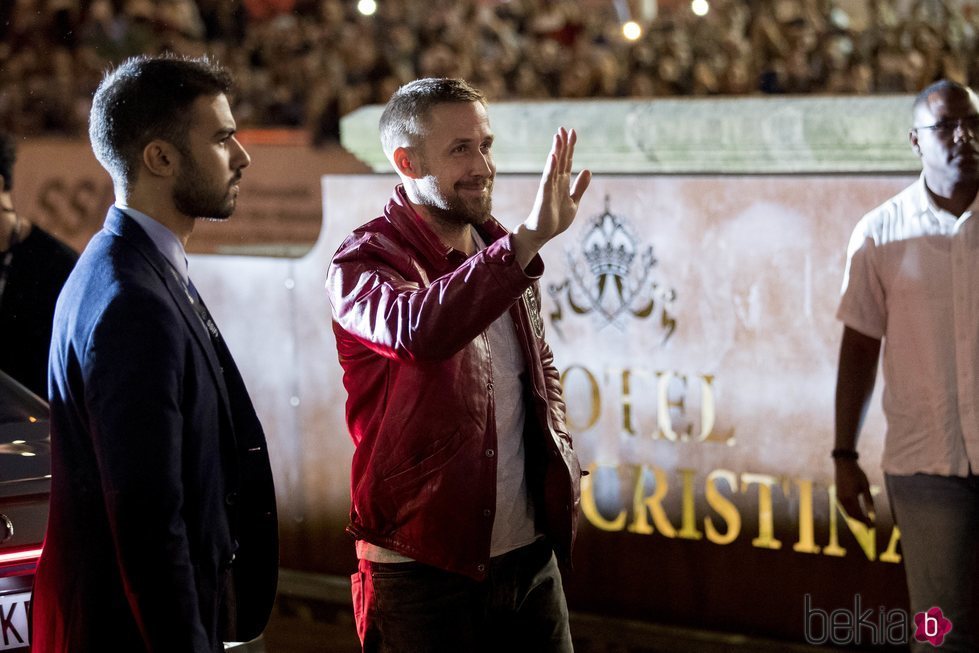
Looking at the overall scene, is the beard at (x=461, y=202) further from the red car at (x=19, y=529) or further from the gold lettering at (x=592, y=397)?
the gold lettering at (x=592, y=397)

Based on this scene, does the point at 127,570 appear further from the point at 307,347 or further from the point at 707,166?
the point at 307,347

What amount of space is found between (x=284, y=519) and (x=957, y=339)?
345cm

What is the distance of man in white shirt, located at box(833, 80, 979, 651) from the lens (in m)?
3.38

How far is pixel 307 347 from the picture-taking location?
577 centimetres

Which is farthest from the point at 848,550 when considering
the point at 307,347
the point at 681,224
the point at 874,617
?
the point at 307,347

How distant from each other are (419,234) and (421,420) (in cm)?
38

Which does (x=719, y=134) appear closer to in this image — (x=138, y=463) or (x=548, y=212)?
(x=548, y=212)

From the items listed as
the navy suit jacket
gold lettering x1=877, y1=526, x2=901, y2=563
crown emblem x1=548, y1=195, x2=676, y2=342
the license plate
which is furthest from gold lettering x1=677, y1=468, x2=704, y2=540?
the navy suit jacket

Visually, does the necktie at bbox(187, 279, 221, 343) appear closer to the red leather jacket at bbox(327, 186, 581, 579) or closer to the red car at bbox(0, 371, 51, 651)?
the red leather jacket at bbox(327, 186, 581, 579)

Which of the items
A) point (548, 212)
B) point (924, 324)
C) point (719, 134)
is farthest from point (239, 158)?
point (719, 134)

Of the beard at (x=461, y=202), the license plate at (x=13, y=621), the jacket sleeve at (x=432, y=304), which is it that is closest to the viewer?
the jacket sleeve at (x=432, y=304)

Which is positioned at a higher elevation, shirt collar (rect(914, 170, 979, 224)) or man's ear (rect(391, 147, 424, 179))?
man's ear (rect(391, 147, 424, 179))

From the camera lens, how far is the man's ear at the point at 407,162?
264cm

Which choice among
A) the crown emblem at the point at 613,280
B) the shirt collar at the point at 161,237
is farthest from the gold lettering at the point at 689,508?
the shirt collar at the point at 161,237
